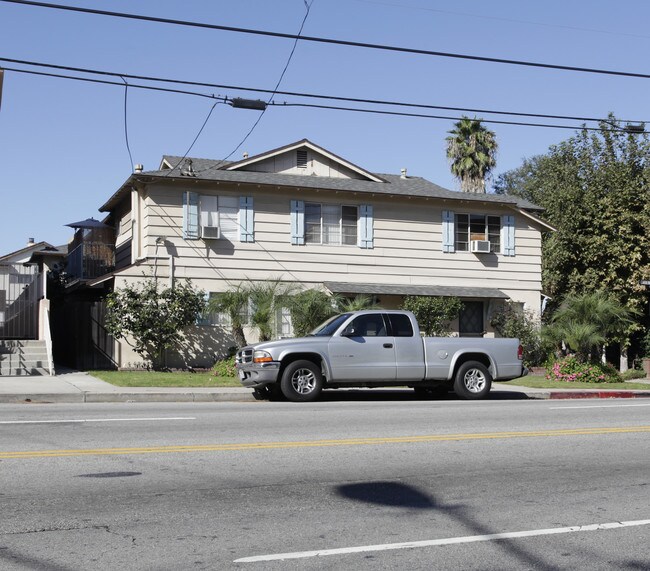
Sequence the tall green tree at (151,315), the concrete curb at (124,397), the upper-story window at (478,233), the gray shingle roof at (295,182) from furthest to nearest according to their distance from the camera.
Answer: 1. the upper-story window at (478,233)
2. the gray shingle roof at (295,182)
3. the tall green tree at (151,315)
4. the concrete curb at (124,397)

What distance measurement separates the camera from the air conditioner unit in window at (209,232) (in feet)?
85.7

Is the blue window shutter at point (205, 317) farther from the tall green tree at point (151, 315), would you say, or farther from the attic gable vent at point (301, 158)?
the attic gable vent at point (301, 158)

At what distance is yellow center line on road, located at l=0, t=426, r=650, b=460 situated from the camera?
9.51m

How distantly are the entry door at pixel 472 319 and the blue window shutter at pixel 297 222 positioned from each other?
20.3 ft

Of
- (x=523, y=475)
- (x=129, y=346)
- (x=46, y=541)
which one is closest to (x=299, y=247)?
(x=129, y=346)

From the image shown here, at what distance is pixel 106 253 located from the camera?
101ft

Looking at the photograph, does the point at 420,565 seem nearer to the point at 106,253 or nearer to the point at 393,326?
the point at 393,326

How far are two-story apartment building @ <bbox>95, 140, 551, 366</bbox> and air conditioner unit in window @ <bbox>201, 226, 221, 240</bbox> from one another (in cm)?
3

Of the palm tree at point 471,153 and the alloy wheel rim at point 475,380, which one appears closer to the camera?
the alloy wheel rim at point 475,380

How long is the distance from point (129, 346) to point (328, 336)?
981 centimetres

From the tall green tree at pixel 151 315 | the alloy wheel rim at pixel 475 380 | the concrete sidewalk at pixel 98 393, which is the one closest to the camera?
the concrete sidewalk at pixel 98 393

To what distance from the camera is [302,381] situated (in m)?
17.0

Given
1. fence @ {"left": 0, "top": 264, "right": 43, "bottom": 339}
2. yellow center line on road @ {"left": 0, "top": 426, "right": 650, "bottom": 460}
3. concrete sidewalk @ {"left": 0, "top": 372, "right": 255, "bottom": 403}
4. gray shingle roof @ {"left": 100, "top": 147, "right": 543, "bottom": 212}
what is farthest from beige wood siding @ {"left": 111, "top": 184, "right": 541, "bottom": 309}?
yellow center line on road @ {"left": 0, "top": 426, "right": 650, "bottom": 460}

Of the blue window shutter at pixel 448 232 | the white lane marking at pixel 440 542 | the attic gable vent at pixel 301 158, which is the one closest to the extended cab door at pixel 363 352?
the white lane marking at pixel 440 542
